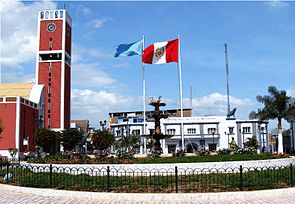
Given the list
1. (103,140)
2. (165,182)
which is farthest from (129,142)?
(165,182)

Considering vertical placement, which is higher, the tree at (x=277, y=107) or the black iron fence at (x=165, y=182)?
the tree at (x=277, y=107)

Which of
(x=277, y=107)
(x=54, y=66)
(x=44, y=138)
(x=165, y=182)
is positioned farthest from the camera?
(x=54, y=66)

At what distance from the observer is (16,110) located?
51.4 metres

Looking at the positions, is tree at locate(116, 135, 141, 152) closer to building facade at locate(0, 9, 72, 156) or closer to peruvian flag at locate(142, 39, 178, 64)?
building facade at locate(0, 9, 72, 156)

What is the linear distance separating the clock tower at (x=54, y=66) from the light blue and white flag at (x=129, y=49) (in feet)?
138

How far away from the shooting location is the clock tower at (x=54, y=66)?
69.7 metres

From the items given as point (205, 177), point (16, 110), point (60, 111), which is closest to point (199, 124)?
point (60, 111)

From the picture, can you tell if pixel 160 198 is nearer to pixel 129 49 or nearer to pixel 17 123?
pixel 129 49

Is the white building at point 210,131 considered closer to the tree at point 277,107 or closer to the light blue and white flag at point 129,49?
the tree at point 277,107

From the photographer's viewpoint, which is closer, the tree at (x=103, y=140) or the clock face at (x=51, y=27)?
the tree at (x=103, y=140)

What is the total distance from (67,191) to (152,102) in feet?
50.8

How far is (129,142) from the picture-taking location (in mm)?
64750

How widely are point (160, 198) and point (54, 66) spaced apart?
62.5m

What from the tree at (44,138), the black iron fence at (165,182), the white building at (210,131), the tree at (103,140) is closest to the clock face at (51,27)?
the tree at (44,138)
